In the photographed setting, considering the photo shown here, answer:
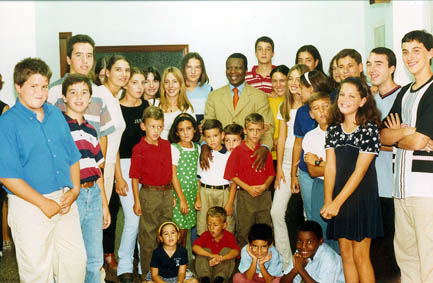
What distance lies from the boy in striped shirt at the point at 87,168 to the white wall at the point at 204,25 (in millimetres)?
3749

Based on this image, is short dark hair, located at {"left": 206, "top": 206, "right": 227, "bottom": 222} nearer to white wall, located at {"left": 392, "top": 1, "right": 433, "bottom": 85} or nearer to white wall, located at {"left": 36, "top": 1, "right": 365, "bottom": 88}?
white wall, located at {"left": 392, "top": 1, "right": 433, "bottom": 85}

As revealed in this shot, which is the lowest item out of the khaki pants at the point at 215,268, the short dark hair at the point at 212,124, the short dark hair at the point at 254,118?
the khaki pants at the point at 215,268

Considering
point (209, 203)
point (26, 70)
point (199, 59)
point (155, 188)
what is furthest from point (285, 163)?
point (26, 70)

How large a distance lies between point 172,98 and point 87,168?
1336mm

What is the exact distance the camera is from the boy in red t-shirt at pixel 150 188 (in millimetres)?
3682

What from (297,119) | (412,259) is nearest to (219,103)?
(297,119)

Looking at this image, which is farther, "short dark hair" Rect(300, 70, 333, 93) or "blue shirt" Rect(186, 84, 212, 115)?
"blue shirt" Rect(186, 84, 212, 115)

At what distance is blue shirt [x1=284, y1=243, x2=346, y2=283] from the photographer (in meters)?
3.18

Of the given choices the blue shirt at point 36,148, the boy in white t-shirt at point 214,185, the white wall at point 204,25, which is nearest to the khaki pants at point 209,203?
the boy in white t-shirt at point 214,185

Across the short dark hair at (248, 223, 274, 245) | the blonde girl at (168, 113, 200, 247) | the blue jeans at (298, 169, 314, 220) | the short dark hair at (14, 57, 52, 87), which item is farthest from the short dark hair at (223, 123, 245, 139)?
the short dark hair at (14, 57, 52, 87)

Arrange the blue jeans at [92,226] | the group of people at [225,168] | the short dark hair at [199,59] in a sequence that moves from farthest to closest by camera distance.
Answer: the short dark hair at [199,59], the blue jeans at [92,226], the group of people at [225,168]

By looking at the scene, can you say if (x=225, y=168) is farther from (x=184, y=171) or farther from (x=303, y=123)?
(x=303, y=123)

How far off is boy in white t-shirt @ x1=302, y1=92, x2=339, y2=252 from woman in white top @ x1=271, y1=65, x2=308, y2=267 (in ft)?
1.22

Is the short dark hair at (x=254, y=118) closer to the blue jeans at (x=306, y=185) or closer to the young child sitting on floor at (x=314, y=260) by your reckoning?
the blue jeans at (x=306, y=185)
